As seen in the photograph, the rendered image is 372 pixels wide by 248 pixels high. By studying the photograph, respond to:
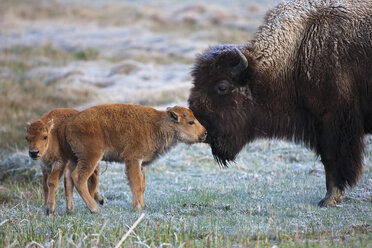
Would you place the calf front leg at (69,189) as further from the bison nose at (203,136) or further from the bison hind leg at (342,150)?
the bison hind leg at (342,150)

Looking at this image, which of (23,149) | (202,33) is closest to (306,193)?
(23,149)

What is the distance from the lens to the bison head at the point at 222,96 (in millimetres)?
8406

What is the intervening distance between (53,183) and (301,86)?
3612 mm

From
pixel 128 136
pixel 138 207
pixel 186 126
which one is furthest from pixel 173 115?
pixel 138 207

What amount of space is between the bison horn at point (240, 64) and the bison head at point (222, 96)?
0.01m

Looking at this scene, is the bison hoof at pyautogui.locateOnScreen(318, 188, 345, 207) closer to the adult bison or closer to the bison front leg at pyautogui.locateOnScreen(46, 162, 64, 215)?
the adult bison

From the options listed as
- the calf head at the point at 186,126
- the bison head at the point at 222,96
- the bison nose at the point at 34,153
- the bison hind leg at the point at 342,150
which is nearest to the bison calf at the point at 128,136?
the calf head at the point at 186,126

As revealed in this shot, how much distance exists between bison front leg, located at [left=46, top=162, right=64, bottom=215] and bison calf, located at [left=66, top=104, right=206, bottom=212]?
0.29m

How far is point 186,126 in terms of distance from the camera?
852 cm

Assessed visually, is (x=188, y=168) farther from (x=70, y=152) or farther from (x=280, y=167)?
(x=70, y=152)

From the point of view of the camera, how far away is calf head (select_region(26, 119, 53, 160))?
786 centimetres

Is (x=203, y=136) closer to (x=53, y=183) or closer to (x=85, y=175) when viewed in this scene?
(x=85, y=175)

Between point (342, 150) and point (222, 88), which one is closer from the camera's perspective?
point (342, 150)

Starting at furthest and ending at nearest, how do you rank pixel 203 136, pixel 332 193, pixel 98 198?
pixel 98 198 < pixel 203 136 < pixel 332 193
